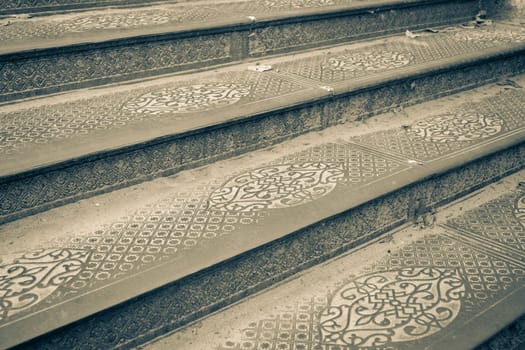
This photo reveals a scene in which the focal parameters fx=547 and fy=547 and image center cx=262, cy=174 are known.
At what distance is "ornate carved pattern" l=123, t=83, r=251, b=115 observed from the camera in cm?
249

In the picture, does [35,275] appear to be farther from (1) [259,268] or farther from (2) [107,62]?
(2) [107,62]

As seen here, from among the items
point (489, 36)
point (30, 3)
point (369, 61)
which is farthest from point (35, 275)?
point (489, 36)

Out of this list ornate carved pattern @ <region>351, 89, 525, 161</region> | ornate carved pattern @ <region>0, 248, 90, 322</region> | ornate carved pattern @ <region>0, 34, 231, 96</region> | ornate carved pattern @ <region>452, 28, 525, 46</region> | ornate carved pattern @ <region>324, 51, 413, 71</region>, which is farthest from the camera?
ornate carved pattern @ <region>452, 28, 525, 46</region>

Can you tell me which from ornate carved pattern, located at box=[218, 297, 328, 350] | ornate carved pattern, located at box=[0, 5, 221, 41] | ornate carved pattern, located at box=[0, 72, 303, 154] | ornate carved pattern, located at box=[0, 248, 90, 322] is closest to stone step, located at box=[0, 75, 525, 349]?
ornate carved pattern, located at box=[0, 248, 90, 322]

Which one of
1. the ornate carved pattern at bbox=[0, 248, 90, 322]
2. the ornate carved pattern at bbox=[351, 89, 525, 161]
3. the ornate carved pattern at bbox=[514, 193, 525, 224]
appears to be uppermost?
the ornate carved pattern at bbox=[351, 89, 525, 161]

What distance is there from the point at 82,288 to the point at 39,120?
1.01 m

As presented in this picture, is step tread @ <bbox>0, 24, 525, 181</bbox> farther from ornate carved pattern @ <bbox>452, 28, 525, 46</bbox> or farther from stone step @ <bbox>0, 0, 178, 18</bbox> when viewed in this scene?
stone step @ <bbox>0, 0, 178, 18</bbox>

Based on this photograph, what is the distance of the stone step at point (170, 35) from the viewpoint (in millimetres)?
2482

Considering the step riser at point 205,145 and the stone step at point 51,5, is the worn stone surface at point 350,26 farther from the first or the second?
the stone step at point 51,5

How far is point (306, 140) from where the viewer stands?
2.64 meters

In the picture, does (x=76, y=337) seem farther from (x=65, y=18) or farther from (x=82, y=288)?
(x=65, y=18)

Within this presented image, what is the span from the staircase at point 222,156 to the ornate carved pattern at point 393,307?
1.0 inches

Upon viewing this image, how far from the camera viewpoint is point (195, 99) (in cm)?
261

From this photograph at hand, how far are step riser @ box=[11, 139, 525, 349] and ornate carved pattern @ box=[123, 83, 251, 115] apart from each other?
2.81 feet
